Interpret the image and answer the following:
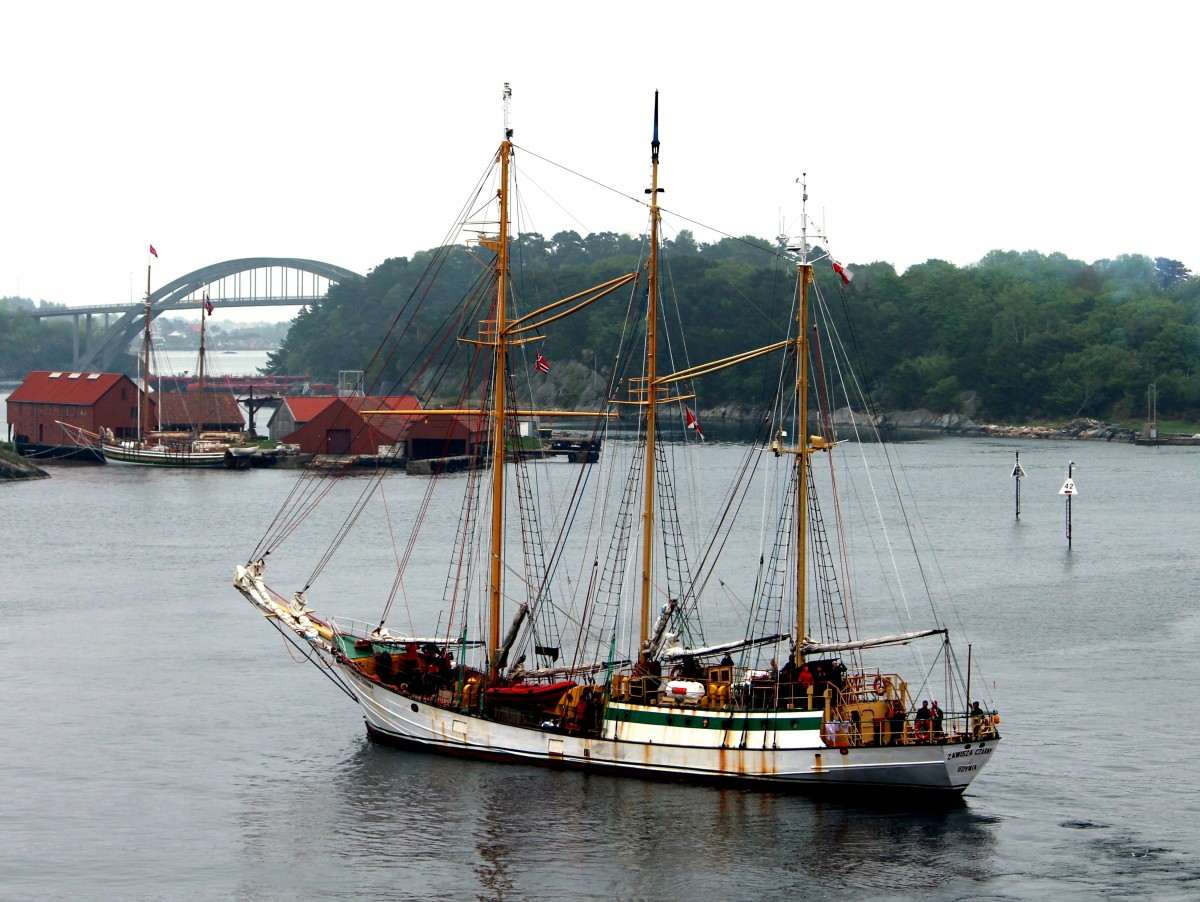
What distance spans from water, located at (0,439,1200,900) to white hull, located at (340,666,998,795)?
591mm

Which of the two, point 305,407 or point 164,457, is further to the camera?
point 305,407

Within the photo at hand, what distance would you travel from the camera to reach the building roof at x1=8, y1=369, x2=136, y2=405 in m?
148

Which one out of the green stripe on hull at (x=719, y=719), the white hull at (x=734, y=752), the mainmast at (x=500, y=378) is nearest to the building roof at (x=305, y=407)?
the mainmast at (x=500, y=378)

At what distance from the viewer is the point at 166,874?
36625 mm

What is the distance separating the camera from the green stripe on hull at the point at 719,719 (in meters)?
40.0

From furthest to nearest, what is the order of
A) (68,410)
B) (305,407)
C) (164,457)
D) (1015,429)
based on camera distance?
1. (1015,429)
2. (68,410)
3. (305,407)
4. (164,457)

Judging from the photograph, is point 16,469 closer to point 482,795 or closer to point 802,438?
point 482,795

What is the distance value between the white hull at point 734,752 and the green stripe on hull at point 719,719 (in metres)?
0.02

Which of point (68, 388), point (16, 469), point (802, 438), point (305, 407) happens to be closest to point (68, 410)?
point (68, 388)

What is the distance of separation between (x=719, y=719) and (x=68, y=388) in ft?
397

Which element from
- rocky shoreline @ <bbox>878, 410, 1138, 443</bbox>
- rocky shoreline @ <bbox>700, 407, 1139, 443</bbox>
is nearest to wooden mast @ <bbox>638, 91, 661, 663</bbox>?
rocky shoreline @ <bbox>700, 407, 1139, 443</bbox>

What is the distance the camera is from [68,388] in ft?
491

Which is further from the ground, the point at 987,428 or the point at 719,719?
the point at 987,428

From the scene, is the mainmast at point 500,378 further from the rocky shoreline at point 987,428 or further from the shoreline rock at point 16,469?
the rocky shoreline at point 987,428
